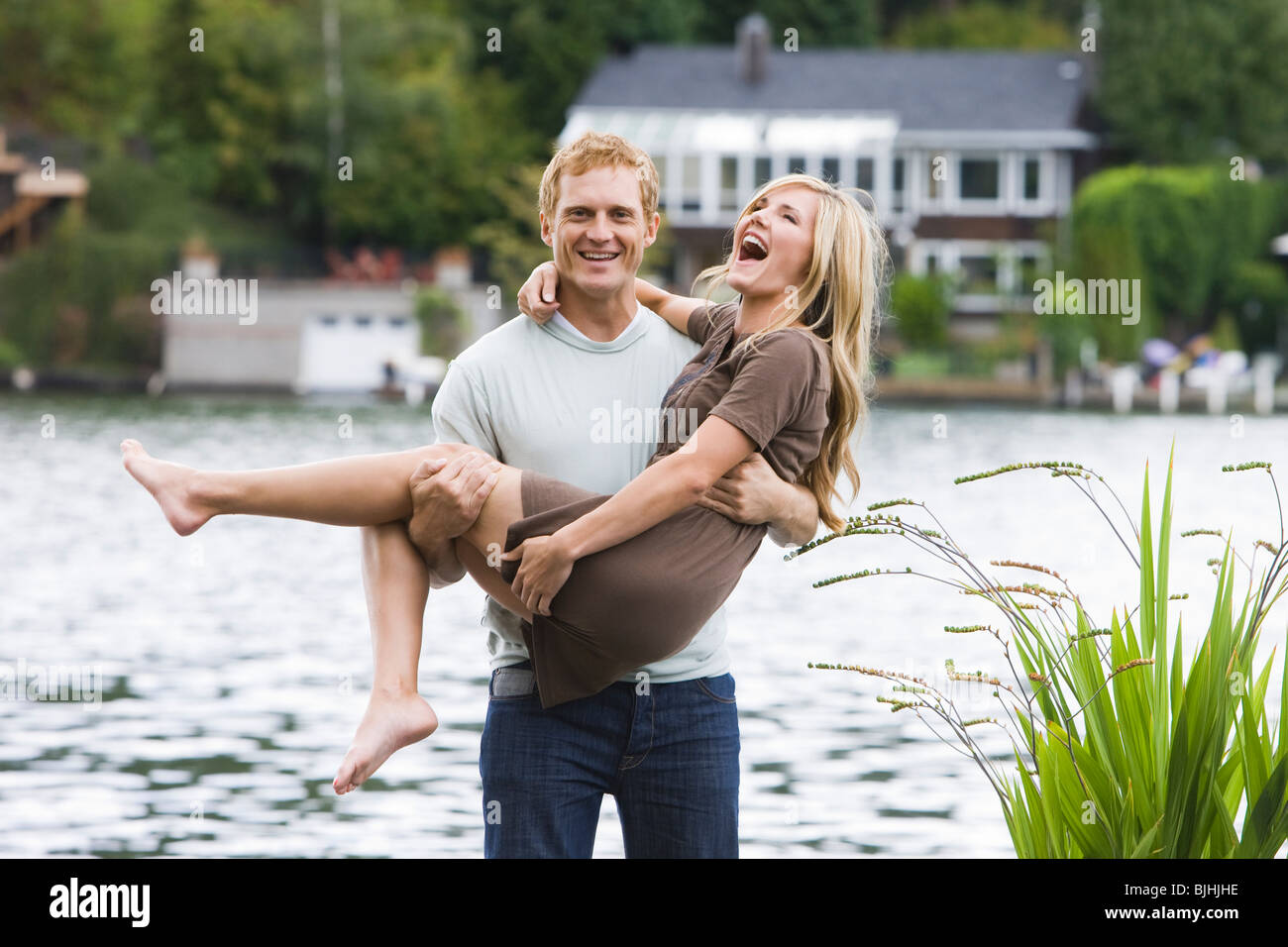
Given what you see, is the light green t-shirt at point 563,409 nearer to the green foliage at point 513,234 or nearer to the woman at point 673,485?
the woman at point 673,485

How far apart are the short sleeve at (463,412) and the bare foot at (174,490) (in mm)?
485

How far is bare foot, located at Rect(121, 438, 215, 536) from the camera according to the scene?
12.0 feet

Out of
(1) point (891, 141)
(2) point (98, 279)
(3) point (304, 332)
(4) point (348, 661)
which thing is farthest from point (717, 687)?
(1) point (891, 141)

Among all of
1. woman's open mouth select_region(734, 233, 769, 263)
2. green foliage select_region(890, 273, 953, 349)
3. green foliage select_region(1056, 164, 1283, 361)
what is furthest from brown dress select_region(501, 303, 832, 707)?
green foliage select_region(1056, 164, 1283, 361)

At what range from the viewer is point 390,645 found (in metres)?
3.64

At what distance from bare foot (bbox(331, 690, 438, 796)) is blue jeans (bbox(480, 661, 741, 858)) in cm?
20

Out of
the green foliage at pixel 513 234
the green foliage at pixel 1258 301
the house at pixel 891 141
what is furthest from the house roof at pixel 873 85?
the green foliage at pixel 1258 301

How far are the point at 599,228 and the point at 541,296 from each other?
20cm

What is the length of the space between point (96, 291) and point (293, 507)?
47.5 m

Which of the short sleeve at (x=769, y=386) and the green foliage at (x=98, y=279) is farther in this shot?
the green foliage at (x=98, y=279)

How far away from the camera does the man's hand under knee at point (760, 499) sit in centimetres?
351

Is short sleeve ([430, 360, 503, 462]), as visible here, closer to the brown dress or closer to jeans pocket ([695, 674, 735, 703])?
the brown dress
